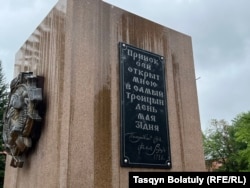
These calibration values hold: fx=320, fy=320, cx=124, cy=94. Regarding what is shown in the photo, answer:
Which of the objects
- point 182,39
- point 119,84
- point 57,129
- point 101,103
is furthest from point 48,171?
point 182,39

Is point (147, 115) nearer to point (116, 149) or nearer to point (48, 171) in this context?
point (116, 149)

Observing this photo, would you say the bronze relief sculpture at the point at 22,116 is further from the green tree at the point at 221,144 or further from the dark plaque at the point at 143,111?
the green tree at the point at 221,144

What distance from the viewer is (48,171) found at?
161 inches

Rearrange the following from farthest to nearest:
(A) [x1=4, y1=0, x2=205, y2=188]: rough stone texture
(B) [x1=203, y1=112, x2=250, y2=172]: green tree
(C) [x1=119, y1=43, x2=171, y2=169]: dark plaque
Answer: (B) [x1=203, y1=112, x2=250, y2=172]: green tree → (C) [x1=119, y1=43, x2=171, y2=169]: dark plaque → (A) [x1=4, y1=0, x2=205, y2=188]: rough stone texture

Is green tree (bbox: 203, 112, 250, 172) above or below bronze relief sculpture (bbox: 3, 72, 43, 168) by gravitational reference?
above

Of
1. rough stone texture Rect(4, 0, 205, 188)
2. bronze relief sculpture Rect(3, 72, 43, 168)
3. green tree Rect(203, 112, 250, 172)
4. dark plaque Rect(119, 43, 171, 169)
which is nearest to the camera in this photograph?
rough stone texture Rect(4, 0, 205, 188)

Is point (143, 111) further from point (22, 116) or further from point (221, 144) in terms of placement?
point (221, 144)

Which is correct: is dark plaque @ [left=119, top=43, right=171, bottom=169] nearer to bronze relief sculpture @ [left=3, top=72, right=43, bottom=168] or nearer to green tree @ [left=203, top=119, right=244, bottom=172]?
bronze relief sculpture @ [left=3, top=72, right=43, bottom=168]

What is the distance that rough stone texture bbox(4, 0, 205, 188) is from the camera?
388 centimetres

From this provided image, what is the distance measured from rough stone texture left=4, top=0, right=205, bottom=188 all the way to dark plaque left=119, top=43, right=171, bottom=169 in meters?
0.12

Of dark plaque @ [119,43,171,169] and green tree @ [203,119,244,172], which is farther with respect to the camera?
green tree @ [203,119,244,172]

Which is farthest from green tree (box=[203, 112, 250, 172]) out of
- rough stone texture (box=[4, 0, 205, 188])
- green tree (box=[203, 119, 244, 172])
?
rough stone texture (box=[4, 0, 205, 188])

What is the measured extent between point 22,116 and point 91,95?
3.92ft

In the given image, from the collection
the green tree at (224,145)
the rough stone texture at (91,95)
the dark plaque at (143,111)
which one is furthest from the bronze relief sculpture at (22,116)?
the green tree at (224,145)
